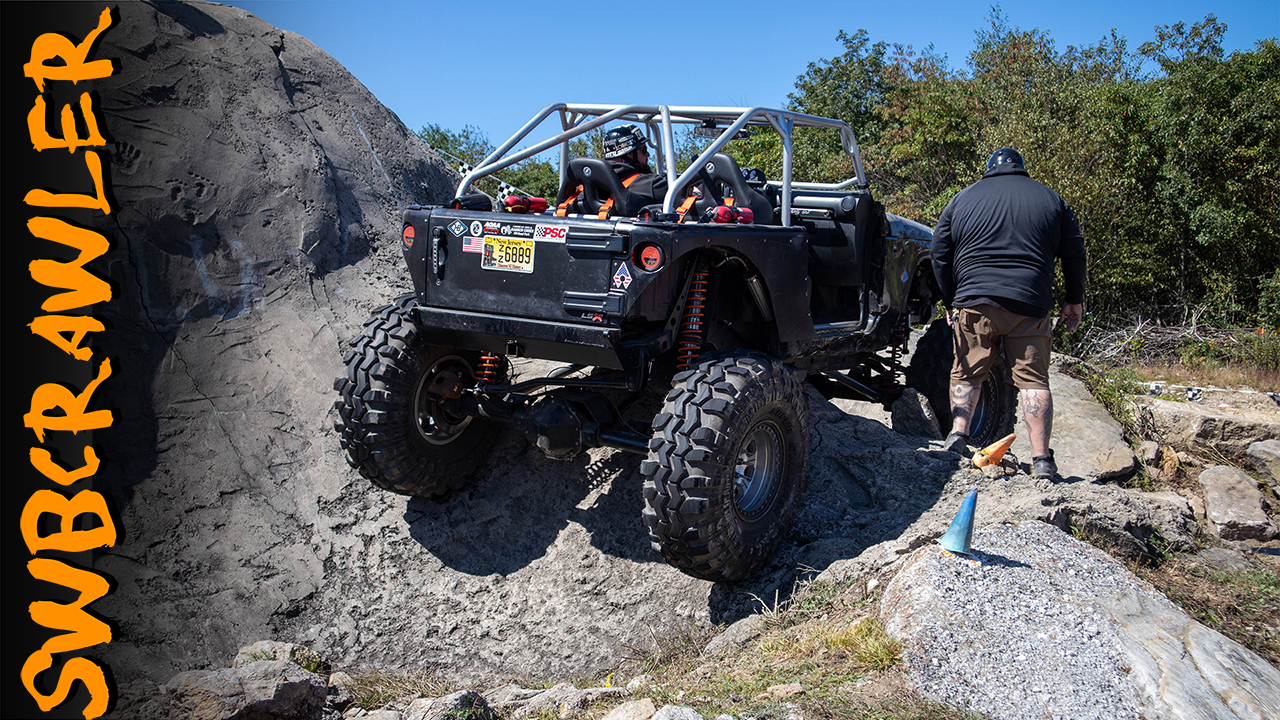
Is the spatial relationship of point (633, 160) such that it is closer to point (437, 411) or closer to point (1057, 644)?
point (437, 411)

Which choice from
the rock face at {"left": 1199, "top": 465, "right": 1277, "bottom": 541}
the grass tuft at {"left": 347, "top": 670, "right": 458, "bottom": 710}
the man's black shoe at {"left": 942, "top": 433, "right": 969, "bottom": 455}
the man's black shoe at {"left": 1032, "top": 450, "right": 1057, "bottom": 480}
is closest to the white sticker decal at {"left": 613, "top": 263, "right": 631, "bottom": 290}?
the grass tuft at {"left": 347, "top": 670, "right": 458, "bottom": 710}

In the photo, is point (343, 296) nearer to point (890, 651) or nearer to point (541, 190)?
point (890, 651)

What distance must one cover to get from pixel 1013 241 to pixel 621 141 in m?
2.45

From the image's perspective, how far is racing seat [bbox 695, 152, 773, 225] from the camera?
4707 millimetres

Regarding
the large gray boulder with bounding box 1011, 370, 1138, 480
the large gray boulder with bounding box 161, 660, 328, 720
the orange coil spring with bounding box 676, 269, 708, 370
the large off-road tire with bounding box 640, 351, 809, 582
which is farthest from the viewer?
the large gray boulder with bounding box 1011, 370, 1138, 480

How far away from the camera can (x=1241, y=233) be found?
1303cm

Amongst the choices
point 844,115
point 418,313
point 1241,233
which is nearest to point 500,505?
point 418,313

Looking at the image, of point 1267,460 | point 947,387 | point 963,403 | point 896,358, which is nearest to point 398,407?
point 963,403

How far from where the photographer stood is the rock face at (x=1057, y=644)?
9.02ft

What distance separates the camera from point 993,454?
15.8 feet

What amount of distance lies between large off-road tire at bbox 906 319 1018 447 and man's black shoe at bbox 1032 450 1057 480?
3.73 ft

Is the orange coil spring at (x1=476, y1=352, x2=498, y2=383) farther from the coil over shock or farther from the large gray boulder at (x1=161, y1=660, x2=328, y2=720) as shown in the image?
the coil over shock

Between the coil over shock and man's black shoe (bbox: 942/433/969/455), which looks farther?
the coil over shock

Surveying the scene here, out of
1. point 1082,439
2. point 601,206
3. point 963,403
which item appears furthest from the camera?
point 1082,439
